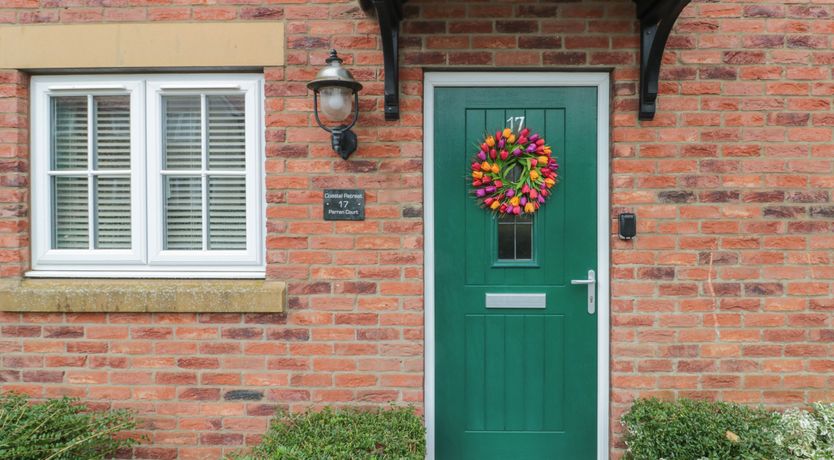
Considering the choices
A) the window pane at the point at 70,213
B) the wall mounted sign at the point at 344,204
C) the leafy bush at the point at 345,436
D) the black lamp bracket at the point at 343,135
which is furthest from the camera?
the window pane at the point at 70,213

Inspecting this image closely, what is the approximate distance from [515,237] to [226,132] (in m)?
1.80

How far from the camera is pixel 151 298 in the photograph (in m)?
3.06

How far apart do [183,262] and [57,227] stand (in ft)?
2.71

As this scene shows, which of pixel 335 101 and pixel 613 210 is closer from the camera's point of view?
pixel 335 101

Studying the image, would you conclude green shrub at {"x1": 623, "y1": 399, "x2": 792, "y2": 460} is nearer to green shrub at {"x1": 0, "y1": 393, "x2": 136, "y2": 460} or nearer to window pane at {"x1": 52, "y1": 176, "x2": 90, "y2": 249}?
green shrub at {"x1": 0, "y1": 393, "x2": 136, "y2": 460}

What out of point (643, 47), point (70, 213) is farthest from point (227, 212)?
point (643, 47)

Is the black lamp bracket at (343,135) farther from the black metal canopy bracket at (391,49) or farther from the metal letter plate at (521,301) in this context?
the metal letter plate at (521,301)

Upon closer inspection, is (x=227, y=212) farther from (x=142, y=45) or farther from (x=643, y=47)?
(x=643, y=47)

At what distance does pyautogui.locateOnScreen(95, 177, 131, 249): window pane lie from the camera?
3.24 meters

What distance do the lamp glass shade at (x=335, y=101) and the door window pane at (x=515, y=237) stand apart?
1075 millimetres

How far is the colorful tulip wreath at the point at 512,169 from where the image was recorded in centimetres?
310

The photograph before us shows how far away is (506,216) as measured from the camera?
124 inches

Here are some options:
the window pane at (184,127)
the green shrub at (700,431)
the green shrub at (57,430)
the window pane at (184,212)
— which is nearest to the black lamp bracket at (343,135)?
the window pane at (184,127)

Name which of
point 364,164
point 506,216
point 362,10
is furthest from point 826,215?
point 362,10
